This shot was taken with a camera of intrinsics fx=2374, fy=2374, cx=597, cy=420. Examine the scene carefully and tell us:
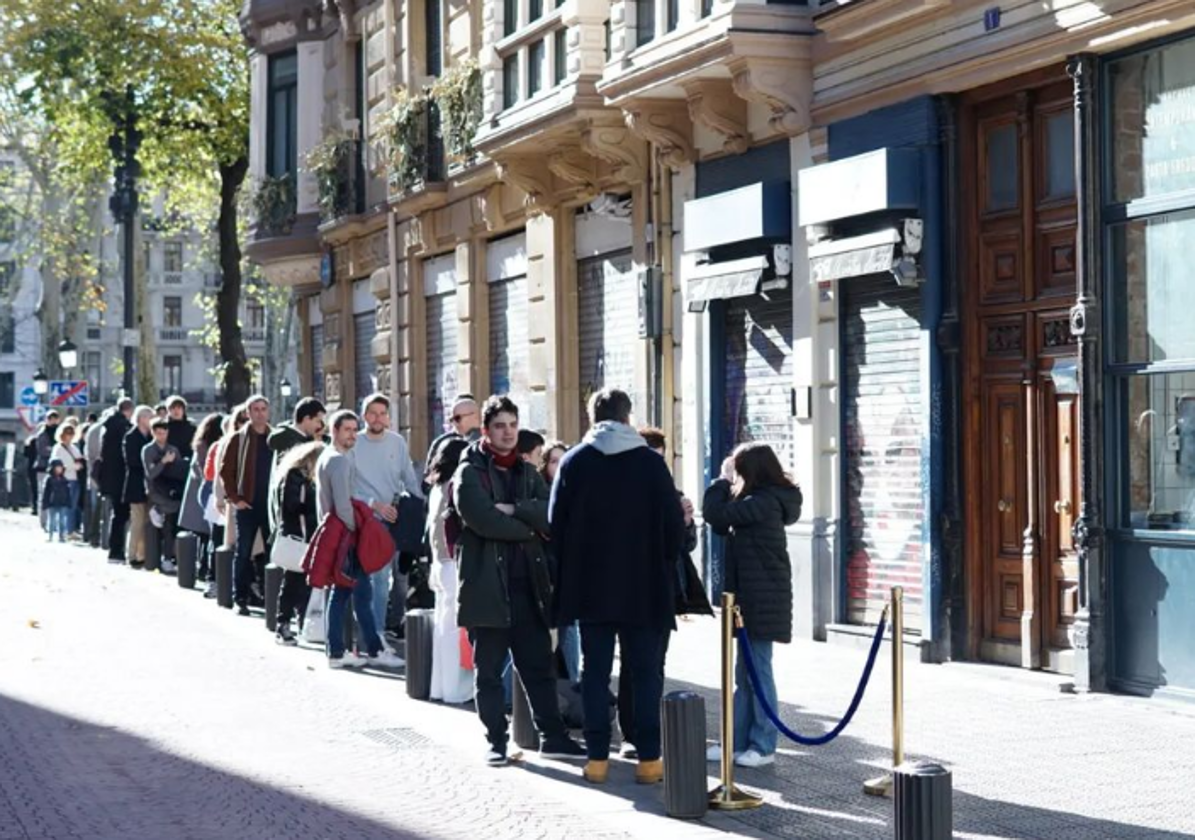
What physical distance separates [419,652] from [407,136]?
13429mm

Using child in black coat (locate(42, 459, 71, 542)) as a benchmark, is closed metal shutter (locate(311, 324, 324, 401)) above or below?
above

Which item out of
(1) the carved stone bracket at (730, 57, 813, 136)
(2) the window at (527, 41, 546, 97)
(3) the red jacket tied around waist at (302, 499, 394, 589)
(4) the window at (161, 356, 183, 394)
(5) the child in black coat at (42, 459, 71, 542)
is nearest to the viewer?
(3) the red jacket tied around waist at (302, 499, 394, 589)

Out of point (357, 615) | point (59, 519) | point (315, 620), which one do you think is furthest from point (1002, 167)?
point (59, 519)

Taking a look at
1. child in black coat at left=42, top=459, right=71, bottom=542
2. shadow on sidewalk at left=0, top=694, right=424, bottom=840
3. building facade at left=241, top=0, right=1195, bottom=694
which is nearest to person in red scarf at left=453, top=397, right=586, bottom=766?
shadow on sidewalk at left=0, top=694, right=424, bottom=840

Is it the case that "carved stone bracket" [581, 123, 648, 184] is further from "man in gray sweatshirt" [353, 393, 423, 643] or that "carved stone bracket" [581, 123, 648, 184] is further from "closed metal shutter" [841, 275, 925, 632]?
"man in gray sweatshirt" [353, 393, 423, 643]

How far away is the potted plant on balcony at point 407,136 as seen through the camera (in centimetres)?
2669

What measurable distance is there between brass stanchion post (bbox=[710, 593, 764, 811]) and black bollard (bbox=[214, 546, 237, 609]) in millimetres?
11948

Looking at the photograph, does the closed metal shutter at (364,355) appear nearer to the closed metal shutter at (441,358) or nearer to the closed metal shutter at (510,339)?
the closed metal shutter at (441,358)

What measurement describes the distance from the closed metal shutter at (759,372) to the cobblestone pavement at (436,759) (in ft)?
7.68

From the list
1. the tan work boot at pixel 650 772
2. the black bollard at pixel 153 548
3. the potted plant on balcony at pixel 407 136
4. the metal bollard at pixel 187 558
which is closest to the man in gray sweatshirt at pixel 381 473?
the tan work boot at pixel 650 772

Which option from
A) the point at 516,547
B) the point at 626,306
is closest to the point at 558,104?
the point at 626,306

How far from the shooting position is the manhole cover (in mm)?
12414

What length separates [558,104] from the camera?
846 inches

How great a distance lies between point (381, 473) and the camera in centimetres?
1675
